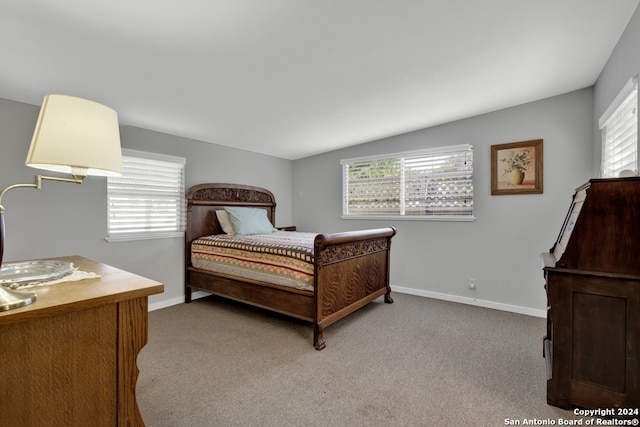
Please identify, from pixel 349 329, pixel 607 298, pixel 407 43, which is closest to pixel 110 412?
pixel 349 329

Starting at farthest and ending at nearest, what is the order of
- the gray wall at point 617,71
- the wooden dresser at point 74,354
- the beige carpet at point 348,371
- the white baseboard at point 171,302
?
1. the white baseboard at point 171,302
2. the gray wall at point 617,71
3. the beige carpet at point 348,371
4. the wooden dresser at point 74,354

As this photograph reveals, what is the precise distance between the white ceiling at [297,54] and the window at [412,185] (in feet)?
2.39

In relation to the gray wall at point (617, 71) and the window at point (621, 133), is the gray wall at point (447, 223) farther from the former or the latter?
the window at point (621, 133)

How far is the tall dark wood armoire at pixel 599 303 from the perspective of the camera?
60.8 inches

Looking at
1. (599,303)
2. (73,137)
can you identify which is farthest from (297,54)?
(599,303)

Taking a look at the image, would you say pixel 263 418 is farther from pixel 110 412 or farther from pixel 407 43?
pixel 407 43

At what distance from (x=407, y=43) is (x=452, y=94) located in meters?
1.10

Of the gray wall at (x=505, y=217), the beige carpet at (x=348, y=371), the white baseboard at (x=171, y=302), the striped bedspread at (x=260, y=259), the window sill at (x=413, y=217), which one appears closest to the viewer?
the beige carpet at (x=348, y=371)

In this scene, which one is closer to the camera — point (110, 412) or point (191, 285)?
point (110, 412)

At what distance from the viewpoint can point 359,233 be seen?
2.93m

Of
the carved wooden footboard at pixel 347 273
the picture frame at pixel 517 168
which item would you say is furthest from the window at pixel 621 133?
the carved wooden footboard at pixel 347 273

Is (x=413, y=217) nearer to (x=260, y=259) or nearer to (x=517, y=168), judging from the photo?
(x=517, y=168)

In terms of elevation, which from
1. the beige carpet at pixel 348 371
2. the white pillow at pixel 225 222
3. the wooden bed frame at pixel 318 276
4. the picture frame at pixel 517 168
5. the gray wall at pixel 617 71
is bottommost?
the beige carpet at pixel 348 371

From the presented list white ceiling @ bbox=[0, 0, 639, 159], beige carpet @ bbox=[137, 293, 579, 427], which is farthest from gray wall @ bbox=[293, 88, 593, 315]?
beige carpet @ bbox=[137, 293, 579, 427]
